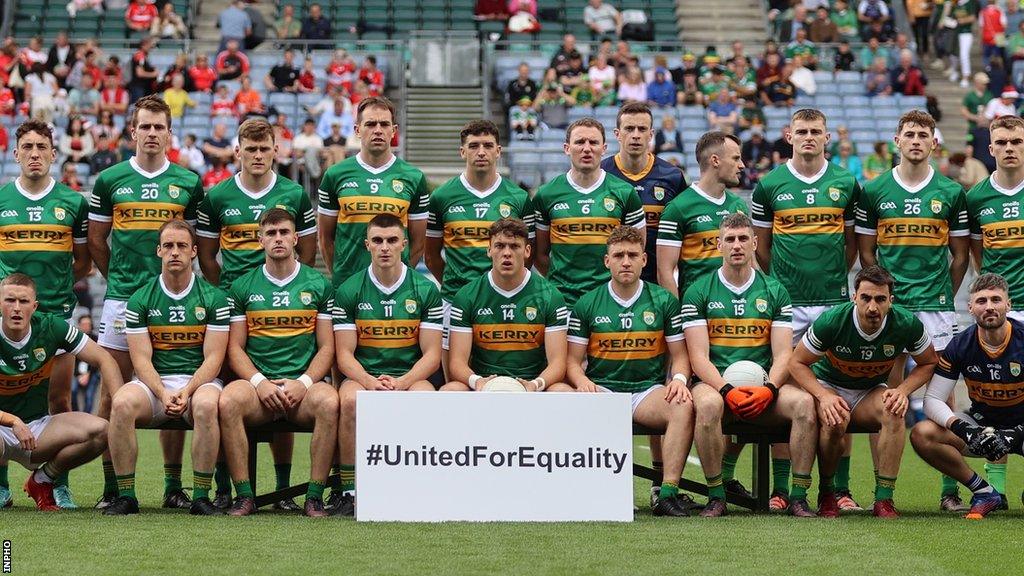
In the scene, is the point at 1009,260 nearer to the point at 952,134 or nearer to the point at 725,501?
the point at 725,501

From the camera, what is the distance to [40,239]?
30.3 feet

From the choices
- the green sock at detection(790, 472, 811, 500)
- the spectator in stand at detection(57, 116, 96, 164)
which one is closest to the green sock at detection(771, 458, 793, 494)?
the green sock at detection(790, 472, 811, 500)

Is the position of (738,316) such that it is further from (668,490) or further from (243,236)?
(243,236)

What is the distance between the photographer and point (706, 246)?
936 cm

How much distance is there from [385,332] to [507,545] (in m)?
1.99

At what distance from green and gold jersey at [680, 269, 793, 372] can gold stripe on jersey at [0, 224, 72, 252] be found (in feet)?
12.0

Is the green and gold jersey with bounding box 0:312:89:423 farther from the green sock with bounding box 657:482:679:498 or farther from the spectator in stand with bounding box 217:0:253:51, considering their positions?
the spectator in stand with bounding box 217:0:253:51

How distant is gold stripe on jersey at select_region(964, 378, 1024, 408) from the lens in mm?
8555

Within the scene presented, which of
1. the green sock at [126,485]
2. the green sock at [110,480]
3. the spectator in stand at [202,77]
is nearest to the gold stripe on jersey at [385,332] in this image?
the green sock at [126,485]

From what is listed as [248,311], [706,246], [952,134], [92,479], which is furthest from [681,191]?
[952,134]

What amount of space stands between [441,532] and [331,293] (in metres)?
1.83

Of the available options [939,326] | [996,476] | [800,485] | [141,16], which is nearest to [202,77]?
[141,16]

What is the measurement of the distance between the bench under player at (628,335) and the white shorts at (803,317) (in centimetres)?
86

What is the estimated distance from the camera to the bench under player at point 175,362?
27.6ft
